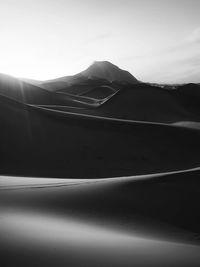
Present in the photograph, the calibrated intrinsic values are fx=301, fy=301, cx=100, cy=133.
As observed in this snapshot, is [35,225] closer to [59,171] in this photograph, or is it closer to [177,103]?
[59,171]

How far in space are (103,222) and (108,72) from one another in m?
105

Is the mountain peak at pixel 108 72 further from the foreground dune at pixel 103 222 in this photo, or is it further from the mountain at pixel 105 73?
the foreground dune at pixel 103 222

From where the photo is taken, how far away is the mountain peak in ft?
340

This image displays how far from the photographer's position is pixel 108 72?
348 feet

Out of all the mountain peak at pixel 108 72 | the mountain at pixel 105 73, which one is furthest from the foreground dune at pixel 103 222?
the mountain peak at pixel 108 72

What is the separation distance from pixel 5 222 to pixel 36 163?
6.30 m

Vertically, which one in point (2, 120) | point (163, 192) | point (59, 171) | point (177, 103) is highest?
point (177, 103)

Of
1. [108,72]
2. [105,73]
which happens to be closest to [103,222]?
[105,73]

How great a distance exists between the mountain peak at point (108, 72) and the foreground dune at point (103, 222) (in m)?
99.0

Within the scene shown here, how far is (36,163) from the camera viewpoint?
352 inches

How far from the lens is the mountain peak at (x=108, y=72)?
340 ft

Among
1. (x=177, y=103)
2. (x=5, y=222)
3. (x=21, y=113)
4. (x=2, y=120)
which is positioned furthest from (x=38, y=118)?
(x=177, y=103)

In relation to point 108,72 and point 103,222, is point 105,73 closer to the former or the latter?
point 108,72

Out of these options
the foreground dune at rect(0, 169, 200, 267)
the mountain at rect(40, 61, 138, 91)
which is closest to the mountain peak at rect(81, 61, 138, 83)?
the mountain at rect(40, 61, 138, 91)
